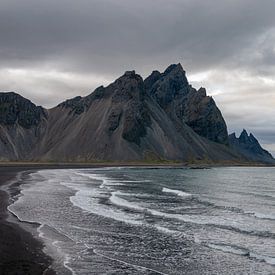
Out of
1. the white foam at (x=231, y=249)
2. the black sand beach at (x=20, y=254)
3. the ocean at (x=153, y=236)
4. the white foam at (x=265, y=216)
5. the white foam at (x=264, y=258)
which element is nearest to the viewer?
the black sand beach at (x=20, y=254)

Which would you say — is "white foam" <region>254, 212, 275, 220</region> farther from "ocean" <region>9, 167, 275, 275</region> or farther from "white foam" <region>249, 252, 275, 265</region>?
"white foam" <region>249, 252, 275, 265</region>

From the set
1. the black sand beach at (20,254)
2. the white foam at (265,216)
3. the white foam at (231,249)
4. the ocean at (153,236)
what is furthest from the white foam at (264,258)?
the white foam at (265,216)

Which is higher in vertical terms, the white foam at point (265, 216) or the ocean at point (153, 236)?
the white foam at point (265, 216)

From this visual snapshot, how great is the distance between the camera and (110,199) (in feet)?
152

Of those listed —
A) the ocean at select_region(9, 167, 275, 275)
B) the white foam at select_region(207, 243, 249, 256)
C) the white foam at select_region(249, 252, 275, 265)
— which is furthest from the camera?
the white foam at select_region(207, 243, 249, 256)

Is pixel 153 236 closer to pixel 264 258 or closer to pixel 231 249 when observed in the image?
pixel 231 249

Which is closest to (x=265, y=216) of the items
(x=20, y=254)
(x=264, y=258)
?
(x=264, y=258)

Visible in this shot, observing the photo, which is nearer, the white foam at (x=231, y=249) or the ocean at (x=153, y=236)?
the ocean at (x=153, y=236)

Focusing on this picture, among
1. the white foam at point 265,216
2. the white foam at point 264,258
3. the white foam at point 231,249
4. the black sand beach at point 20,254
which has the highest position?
the white foam at point 265,216

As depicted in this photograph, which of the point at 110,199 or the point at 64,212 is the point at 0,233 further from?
the point at 110,199

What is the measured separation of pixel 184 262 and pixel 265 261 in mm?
3649

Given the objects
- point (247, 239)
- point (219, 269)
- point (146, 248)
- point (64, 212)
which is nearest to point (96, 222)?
point (64, 212)

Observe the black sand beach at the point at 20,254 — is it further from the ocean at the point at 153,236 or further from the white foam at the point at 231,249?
the white foam at the point at 231,249

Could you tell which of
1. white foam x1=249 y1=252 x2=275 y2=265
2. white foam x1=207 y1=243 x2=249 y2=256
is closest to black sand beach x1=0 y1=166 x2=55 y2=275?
white foam x1=207 y1=243 x2=249 y2=256
